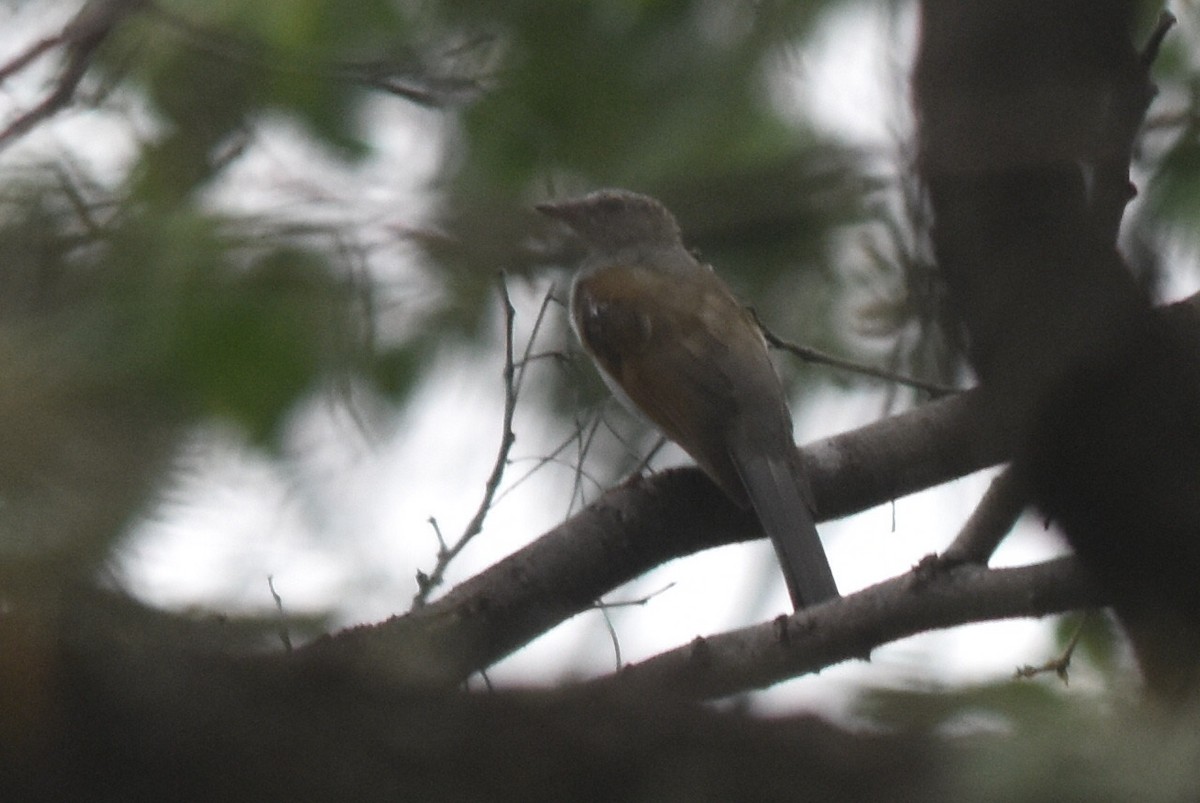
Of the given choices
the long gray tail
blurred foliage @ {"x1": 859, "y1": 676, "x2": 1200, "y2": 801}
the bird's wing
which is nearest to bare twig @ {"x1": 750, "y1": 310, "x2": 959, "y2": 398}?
blurred foliage @ {"x1": 859, "y1": 676, "x2": 1200, "y2": 801}

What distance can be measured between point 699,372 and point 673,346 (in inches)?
9.3

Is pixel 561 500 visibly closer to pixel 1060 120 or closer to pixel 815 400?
pixel 815 400

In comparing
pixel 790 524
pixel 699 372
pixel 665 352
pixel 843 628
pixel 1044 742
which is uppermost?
pixel 665 352

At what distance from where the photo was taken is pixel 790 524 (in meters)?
3.96

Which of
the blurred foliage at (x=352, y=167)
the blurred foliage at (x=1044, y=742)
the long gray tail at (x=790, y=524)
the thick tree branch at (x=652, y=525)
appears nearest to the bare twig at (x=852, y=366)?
the blurred foliage at (x=352, y=167)

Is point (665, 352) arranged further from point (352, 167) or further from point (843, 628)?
point (352, 167)

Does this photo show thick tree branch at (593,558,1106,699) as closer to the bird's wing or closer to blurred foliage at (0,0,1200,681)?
blurred foliage at (0,0,1200,681)

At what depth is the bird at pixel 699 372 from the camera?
396cm

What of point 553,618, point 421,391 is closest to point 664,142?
point 421,391

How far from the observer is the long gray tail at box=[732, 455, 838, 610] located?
151 inches

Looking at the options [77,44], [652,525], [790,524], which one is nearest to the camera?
[77,44]

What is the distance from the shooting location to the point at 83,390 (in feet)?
3.25

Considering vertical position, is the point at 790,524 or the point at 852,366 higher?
the point at 790,524

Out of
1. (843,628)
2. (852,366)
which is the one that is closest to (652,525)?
(843,628)
